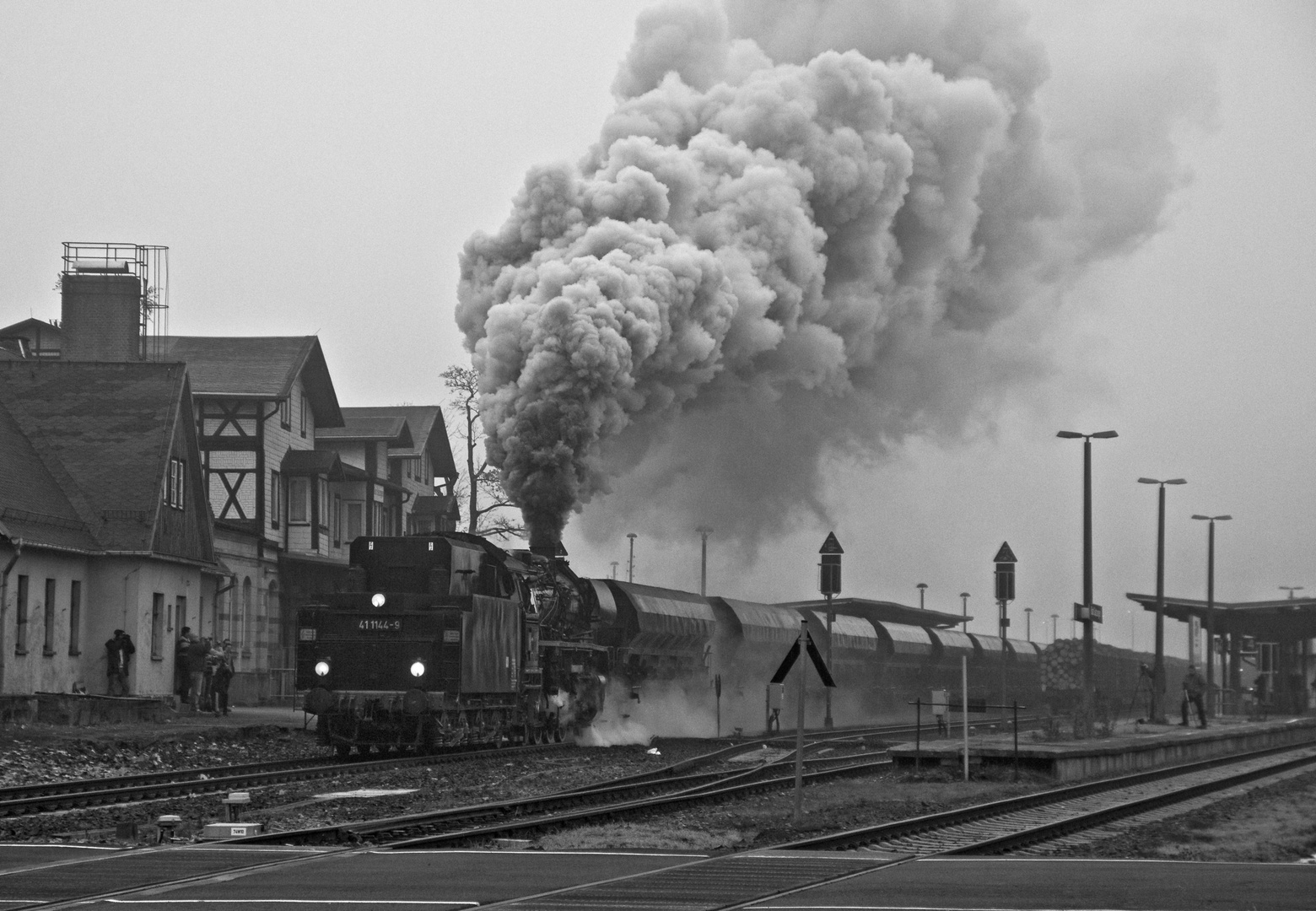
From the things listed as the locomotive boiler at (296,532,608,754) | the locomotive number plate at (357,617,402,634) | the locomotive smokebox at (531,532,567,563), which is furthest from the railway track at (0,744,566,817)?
the locomotive smokebox at (531,532,567,563)

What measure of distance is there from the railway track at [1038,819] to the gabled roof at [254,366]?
27.7 metres

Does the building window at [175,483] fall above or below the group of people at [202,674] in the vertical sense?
above

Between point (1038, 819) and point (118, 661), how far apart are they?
2092 cm

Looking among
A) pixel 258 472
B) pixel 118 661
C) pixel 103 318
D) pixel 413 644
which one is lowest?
pixel 118 661

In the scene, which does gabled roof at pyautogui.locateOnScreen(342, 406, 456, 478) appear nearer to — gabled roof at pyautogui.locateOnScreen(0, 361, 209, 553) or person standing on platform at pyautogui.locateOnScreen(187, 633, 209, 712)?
gabled roof at pyautogui.locateOnScreen(0, 361, 209, 553)

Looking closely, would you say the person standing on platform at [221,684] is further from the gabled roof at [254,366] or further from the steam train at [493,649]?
the gabled roof at [254,366]

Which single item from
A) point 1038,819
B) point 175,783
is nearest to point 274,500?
point 175,783

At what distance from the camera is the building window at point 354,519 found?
53.8 m

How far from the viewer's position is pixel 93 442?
3697 centimetres

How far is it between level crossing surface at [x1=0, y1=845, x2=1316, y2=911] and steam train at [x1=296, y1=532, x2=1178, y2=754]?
18.0ft

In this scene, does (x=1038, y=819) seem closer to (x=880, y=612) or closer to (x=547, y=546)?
(x=547, y=546)

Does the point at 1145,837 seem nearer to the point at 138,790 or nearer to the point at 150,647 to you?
the point at 138,790

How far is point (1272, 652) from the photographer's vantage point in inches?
2370

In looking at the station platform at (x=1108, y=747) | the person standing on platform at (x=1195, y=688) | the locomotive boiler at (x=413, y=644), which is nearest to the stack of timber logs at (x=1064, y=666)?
the station platform at (x=1108, y=747)
